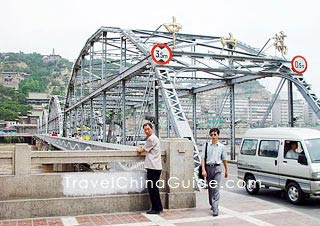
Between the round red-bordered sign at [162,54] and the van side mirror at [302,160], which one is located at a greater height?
the round red-bordered sign at [162,54]

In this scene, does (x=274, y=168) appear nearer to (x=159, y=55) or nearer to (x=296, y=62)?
(x=159, y=55)

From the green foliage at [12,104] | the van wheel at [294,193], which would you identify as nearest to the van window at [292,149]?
the van wheel at [294,193]

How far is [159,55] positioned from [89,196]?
34.1ft

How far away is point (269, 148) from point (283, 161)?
748 mm

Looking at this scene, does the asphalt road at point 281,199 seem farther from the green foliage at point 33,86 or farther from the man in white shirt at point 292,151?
the green foliage at point 33,86

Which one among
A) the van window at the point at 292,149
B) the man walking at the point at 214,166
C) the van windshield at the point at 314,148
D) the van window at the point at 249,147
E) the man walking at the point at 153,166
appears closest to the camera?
the man walking at the point at 153,166

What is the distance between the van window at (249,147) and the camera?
12.0 metres

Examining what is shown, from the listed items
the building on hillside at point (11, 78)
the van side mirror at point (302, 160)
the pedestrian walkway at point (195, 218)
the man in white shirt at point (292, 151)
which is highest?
the building on hillside at point (11, 78)

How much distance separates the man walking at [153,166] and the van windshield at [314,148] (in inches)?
176

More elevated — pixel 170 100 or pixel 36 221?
pixel 170 100

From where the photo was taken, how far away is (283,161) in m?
10.7

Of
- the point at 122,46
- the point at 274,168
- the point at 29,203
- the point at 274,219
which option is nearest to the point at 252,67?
the point at 122,46

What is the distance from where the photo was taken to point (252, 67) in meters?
21.2

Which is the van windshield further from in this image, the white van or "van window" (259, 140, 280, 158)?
A: "van window" (259, 140, 280, 158)
